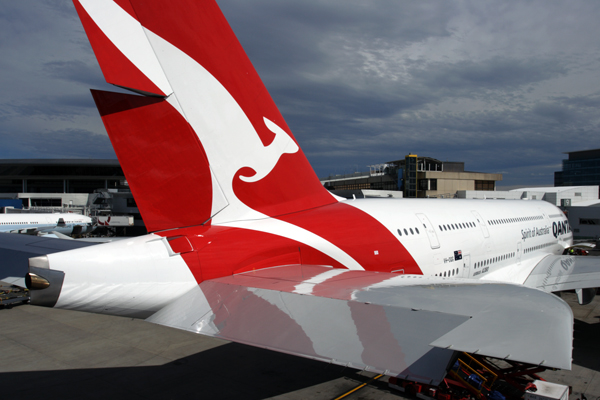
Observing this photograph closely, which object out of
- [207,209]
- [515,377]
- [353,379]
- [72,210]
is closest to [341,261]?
[207,209]

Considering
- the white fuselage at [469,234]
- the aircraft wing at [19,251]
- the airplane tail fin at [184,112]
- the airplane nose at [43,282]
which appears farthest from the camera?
Answer: the white fuselage at [469,234]

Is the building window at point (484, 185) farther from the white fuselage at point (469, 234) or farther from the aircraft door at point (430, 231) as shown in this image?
the aircraft door at point (430, 231)

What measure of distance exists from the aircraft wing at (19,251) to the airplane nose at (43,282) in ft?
5.31

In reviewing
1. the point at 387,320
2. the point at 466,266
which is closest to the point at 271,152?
the point at 387,320

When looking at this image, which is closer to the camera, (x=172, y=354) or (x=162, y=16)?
(x=162, y=16)

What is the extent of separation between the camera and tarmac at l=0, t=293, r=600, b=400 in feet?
28.7

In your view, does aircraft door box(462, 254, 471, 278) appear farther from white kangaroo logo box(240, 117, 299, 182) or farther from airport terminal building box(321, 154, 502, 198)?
airport terminal building box(321, 154, 502, 198)

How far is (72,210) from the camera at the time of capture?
60844mm

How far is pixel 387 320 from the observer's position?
3461 mm

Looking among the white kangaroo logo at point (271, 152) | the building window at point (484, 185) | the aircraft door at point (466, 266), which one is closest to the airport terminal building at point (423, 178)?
the building window at point (484, 185)

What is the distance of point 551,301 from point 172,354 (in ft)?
33.5

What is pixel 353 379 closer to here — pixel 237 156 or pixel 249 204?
pixel 249 204

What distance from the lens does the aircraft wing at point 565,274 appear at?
35.9 ft

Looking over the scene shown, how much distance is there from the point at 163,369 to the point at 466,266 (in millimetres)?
8767
